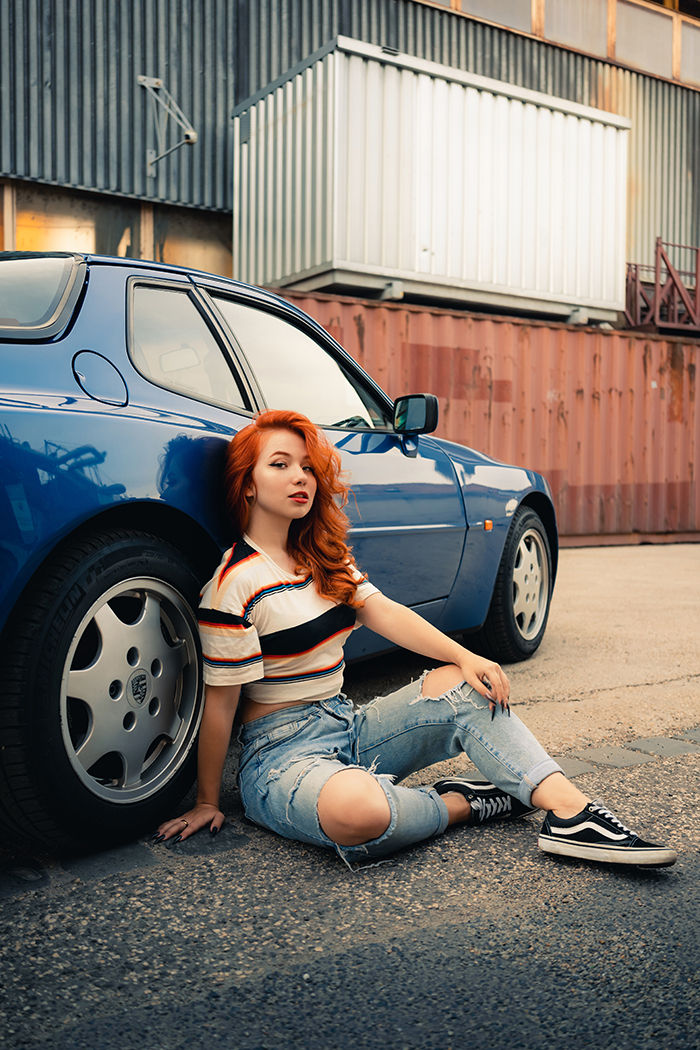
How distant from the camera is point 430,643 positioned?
7.62ft

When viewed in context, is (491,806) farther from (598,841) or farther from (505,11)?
(505,11)

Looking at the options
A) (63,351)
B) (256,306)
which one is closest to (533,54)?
(256,306)

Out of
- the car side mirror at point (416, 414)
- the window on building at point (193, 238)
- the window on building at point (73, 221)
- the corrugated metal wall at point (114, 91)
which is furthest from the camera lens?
the window on building at point (193, 238)

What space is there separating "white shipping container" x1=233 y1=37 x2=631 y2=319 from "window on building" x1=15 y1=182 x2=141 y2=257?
1.60m

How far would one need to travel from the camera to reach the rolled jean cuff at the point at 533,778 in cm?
219

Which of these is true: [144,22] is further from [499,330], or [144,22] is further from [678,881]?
[678,881]

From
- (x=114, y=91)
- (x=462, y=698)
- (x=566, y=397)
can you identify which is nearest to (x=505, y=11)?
(x=114, y=91)

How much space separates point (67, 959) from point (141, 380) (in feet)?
4.20

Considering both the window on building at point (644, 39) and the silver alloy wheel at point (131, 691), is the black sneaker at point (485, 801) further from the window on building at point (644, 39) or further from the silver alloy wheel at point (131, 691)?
the window on building at point (644, 39)

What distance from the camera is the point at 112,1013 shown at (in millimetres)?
1492

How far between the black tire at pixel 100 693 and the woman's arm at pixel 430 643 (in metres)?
0.44

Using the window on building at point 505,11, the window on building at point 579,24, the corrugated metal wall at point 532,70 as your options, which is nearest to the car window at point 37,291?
the corrugated metal wall at point 532,70

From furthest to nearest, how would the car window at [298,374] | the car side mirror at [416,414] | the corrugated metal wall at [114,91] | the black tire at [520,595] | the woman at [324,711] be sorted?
the corrugated metal wall at [114,91]
the black tire at [520,595]
the car side mirror at [416,414]
the car window at [298,374]
the woman at [324,711]

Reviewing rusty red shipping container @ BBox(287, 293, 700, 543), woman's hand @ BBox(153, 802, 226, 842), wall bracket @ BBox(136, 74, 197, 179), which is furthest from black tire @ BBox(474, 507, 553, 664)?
wall bracket @ BBox(136, 74, 197, 179)
